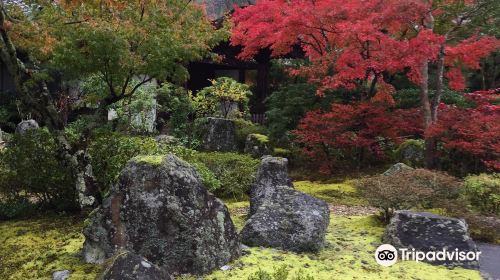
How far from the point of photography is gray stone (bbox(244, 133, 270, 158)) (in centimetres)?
1388

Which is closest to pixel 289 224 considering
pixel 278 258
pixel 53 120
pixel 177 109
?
pixel 278 258

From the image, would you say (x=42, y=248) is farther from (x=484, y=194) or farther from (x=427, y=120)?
(x=427, y=120)

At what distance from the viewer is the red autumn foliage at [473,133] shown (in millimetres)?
9500

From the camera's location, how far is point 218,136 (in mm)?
14695

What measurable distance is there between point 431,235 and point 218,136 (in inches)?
374

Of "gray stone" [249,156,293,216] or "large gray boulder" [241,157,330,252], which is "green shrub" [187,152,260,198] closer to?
"gray stone" [249,156,293,216]

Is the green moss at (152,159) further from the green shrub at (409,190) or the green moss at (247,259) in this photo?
the green shrub at (409,190)

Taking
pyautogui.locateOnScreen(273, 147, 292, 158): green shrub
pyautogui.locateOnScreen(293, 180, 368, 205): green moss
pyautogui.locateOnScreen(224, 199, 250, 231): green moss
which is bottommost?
pyautogui.locateOnScreen(293, 180, 368, 205): green moss

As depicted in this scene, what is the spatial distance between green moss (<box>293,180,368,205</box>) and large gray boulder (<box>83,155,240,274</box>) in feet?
17.6

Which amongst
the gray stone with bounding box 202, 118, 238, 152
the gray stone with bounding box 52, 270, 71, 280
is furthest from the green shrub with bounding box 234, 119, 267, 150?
the gray stone with bounding box 52, 270, 71, 280

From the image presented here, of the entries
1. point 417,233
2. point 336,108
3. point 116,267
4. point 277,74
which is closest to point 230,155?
point 336,108

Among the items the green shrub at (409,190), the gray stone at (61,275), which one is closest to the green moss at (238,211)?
the green shrub at (409,190)

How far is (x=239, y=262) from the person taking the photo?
17.0 feet

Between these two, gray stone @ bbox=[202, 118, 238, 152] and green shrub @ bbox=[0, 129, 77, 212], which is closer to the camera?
green shrub @ bbox=[0, 129, 77, 212]
